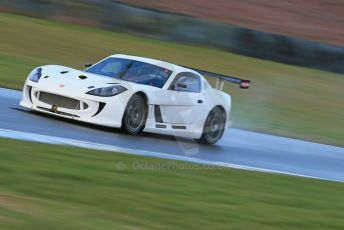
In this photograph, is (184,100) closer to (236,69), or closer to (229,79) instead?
(229,79)

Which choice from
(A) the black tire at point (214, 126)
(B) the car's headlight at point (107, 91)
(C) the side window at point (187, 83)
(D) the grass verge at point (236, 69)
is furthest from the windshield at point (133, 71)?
(D) the grass verge at point (236, 69)

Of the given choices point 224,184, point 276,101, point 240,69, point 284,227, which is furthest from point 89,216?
point 240,69

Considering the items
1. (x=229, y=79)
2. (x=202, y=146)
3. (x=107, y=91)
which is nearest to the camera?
(x=107, y=91)

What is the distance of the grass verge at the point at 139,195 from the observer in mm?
5227

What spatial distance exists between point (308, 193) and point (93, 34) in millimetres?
14286

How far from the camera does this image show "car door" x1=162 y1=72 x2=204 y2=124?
10.7 metres

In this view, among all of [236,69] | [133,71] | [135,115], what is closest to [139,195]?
[135,115]

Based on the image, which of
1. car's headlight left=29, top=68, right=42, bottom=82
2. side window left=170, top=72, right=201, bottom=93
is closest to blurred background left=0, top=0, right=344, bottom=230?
car's headlight left=29, top=68, right=42, bottom=82

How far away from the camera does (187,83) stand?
11188 mm

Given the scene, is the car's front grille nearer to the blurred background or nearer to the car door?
the blurred background

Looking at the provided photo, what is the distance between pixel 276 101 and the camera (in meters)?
19.1

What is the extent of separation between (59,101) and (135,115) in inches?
42.8

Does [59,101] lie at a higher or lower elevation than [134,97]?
lower

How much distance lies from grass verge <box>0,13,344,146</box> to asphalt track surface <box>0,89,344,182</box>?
2.43m
